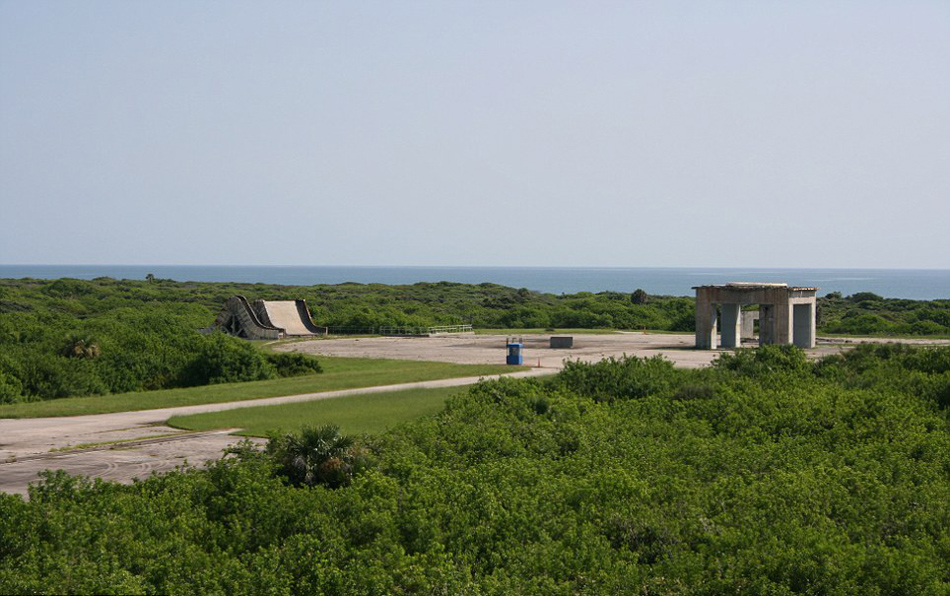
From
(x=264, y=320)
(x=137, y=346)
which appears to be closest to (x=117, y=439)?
(x=137, y=346)

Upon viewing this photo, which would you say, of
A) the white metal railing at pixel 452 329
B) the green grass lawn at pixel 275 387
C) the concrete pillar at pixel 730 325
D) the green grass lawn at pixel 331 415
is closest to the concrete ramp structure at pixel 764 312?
the concrete pillar at pixel 730 325

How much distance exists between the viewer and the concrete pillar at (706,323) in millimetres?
44125

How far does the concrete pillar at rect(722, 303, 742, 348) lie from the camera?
1758 inches

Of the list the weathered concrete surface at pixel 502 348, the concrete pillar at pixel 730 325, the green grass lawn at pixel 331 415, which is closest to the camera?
the green grass lawn at pixel 331 415

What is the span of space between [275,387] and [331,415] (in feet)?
23.2

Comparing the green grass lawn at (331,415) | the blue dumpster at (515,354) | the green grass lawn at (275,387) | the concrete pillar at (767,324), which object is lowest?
the green grass lawn at (275,387)

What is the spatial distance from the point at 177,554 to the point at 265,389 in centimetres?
1706

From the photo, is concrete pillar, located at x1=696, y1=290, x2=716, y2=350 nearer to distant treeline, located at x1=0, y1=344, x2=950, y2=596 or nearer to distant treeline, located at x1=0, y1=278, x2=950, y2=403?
distant treeline, located at x1=0, y1=278, x2=950, y2=403

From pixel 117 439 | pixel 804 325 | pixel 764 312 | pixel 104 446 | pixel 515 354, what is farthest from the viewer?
pixel 764 312

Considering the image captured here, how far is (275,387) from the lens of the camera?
2741cm

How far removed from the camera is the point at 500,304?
85.8 m

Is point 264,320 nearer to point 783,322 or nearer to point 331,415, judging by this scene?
point 783,322

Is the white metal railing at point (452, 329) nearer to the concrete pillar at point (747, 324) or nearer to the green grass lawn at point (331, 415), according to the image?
the concrete pillar at point (747, 324)

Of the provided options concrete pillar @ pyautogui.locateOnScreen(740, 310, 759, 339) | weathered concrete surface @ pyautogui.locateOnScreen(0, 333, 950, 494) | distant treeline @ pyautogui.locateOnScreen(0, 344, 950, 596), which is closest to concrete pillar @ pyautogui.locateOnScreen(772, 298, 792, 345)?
weathered concrete surface @ pyautogui.locateOnScreen(0, 333, 950, 494)
